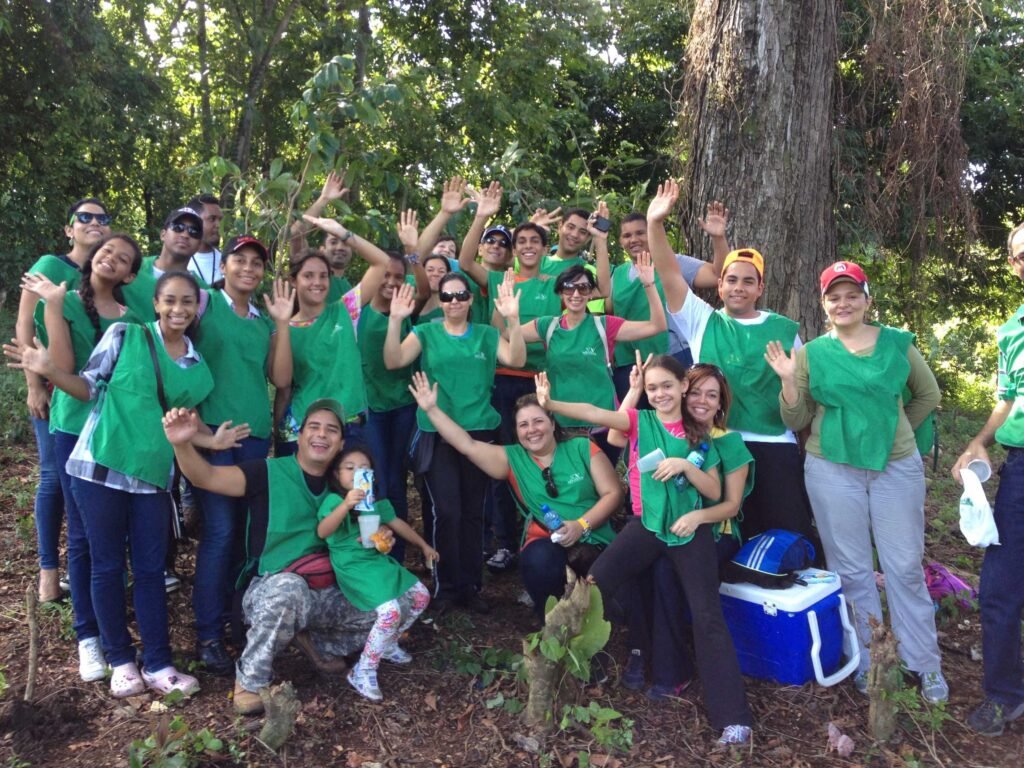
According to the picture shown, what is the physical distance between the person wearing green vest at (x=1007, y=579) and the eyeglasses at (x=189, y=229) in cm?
422

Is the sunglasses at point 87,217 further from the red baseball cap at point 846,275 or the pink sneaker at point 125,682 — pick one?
the red baseball cap at point 846,275

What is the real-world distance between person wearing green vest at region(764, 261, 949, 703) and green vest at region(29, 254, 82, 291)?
3.63 m

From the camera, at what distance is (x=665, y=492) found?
3994 millimetres

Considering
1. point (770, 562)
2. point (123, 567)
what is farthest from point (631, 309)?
point (123, 567)

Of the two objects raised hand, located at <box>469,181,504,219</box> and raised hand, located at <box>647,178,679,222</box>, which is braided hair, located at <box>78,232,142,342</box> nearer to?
raised hand, located at <box>469,181,504,219</box>

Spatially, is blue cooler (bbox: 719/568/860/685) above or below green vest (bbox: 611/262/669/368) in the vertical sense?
below

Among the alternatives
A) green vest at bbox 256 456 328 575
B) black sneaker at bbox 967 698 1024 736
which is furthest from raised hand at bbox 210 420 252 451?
black sneaker at bbox 967 698 1024 736

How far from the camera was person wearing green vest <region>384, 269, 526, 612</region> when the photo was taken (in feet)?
15.5

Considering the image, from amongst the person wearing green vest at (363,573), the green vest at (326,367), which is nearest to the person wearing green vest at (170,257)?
the green vest at (326,367)

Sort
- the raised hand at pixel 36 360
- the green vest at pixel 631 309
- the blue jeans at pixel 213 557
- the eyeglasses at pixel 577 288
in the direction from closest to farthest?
the raised hand at pixel 36 360 → the blue jeans at pixel 213 557 → the eyeglasses at pixel 577 288 → the green vest at pixel 631 309

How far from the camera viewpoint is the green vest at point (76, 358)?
395 cm

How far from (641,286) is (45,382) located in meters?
3.52

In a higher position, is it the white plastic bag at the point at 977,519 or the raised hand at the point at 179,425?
the raised hand at the point at 179,425

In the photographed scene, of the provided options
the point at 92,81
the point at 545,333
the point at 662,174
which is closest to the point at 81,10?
the point at 92,81
